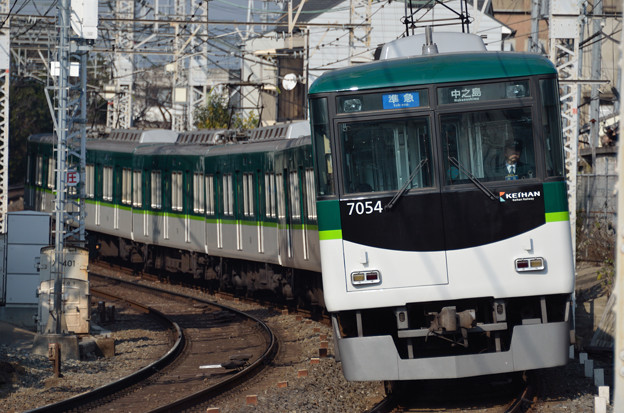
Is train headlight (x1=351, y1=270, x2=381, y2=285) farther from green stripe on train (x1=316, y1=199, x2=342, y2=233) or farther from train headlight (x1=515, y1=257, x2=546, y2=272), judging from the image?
train headlight (x1=515, y1=257, x2=546, y2=272)

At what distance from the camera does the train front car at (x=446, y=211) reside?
8.55m

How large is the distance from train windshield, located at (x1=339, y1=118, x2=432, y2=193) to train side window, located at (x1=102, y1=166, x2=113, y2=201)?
55.9 ft

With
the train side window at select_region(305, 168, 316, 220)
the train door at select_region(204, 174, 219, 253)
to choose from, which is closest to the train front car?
the train side window at select_region(305, 168, 316, 220)

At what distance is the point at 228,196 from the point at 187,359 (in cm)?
623

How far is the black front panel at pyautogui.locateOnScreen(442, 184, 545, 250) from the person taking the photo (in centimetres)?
860

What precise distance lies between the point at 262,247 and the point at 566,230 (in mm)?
9409

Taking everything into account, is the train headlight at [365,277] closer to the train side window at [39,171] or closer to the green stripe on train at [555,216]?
the green stripe on train at [555,216]

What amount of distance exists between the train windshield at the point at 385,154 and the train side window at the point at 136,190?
50.2ft

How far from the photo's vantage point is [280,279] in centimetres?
1773

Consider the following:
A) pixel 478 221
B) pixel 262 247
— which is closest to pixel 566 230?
pixel 478 221

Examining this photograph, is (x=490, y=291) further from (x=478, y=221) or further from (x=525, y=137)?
(x=525, y=137)

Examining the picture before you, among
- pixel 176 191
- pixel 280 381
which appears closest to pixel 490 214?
pixel 280 381

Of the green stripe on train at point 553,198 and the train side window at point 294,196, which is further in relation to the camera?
the train side window at point 294,196

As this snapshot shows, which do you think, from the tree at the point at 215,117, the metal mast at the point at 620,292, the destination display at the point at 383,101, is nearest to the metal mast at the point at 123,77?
the tree at the point at 215,117
